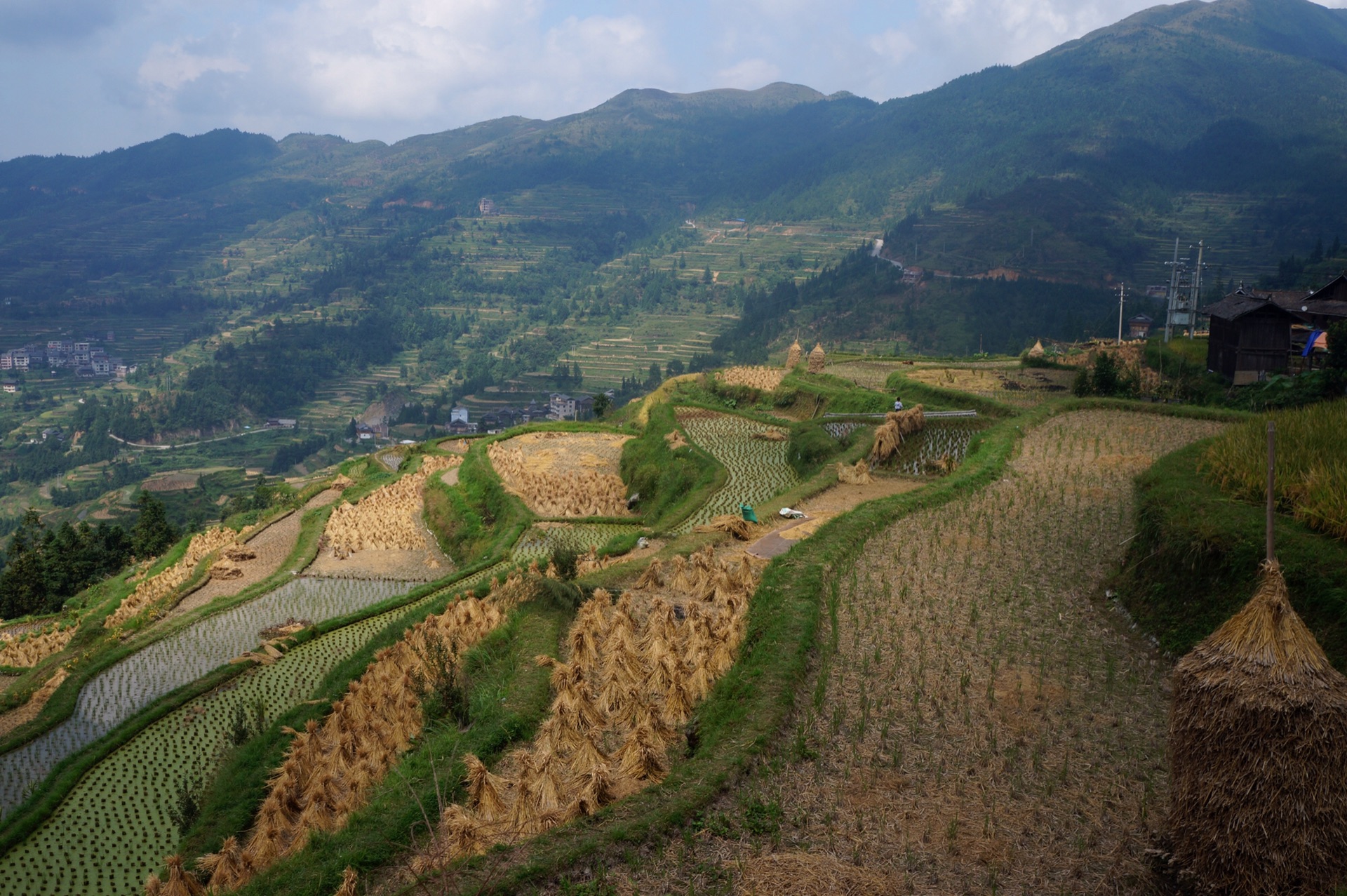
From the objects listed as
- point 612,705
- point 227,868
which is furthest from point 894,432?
point 227,868

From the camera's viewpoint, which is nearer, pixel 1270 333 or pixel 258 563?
pixel 258 563

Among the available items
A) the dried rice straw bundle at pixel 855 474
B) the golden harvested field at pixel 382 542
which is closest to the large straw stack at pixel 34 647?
the golden harvested field at pixel 382 542

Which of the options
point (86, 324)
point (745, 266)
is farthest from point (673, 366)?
point (86, 324)

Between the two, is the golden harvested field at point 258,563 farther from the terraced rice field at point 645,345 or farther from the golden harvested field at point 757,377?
the terraced rice field at point 645,345

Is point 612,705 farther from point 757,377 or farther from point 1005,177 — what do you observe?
point 1005,177

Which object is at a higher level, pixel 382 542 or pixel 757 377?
pixel 757 377

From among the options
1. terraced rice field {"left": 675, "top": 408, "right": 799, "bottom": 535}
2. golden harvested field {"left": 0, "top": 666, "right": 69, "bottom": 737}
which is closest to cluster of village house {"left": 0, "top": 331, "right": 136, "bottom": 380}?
terraced rice field {"left": 675, "top": 408, "right": 799, "bottom": 535}

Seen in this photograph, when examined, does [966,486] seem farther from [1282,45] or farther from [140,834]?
[1282,45]
